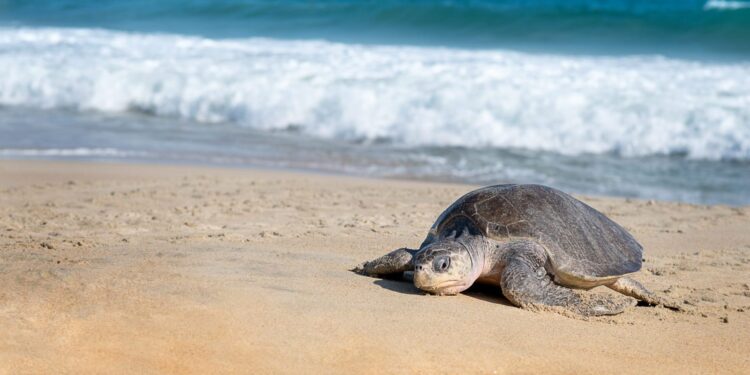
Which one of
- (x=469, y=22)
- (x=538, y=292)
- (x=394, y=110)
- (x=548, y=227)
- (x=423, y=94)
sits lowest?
(x=538, y=292)

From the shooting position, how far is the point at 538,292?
449 centimetres

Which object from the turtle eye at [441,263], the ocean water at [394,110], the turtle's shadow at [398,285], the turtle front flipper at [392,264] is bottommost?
the turtle's shadow at [398,285]

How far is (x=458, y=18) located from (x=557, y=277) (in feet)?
70.6

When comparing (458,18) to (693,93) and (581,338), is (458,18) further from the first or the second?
(581,338)

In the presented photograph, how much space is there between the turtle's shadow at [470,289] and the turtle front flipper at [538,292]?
0.14 meters

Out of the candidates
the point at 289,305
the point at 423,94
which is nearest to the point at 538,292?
the point at 289,305

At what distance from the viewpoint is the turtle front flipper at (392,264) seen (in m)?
4.80

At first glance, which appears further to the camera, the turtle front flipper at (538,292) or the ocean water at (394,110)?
the ocean water at (394,110)

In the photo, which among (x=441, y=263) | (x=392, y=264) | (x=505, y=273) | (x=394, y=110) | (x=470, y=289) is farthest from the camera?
(x=394, y=110)

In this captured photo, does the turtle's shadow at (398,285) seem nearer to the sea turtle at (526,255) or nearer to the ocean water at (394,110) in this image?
the sea turtle at (526,255)

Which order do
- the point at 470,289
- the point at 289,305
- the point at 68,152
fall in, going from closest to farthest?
the point at 289,305 < the point at 470,289 < the point at 68,152

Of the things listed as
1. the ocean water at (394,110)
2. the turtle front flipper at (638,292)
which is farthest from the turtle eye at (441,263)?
the ocean water at (394,110)

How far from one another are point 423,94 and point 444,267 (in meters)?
8.66

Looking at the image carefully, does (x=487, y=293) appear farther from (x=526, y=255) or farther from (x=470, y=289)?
(x=526, y=255)
